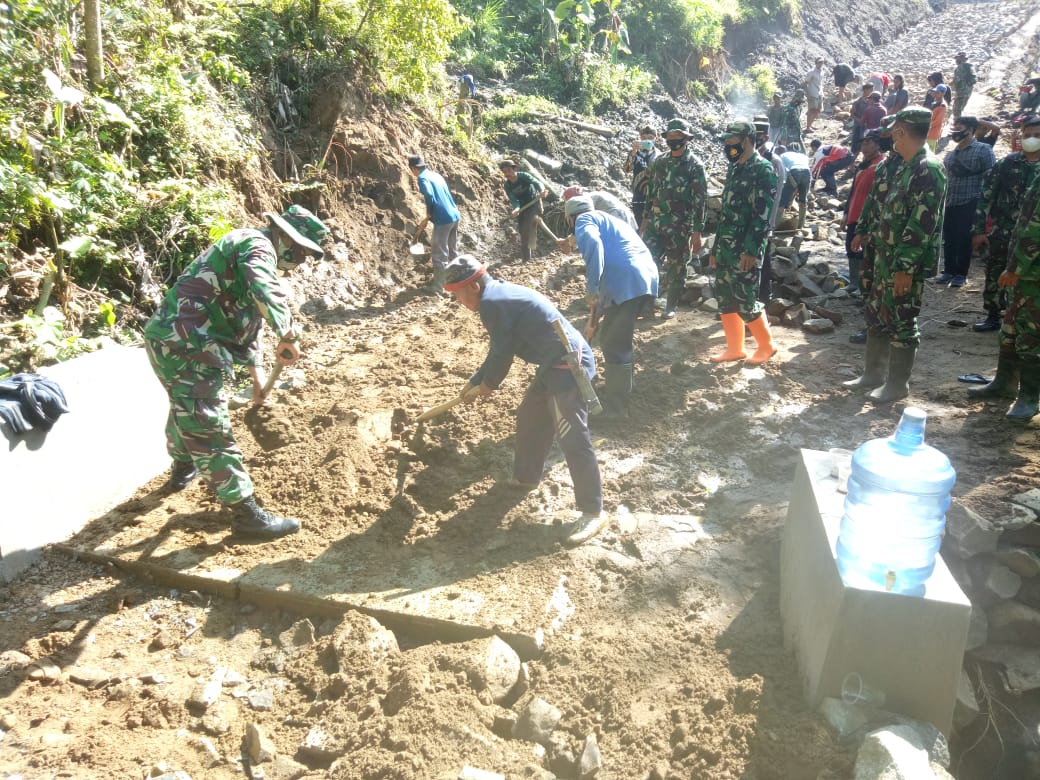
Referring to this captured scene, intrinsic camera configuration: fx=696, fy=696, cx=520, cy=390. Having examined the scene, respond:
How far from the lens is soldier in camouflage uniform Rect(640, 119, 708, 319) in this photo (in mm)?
6664

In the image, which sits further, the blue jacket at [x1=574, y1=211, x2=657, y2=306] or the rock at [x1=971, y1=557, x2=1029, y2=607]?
the blue jacket at [x1=574, y1=211, x2=657, y2=306]

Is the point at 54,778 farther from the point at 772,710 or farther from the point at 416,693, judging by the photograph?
the point at 772,710

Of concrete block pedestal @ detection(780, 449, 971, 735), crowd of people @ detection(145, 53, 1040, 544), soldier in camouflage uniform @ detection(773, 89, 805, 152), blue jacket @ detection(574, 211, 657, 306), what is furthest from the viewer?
soldier in camouflage uniform @ detection(773, 89, 805, 152)

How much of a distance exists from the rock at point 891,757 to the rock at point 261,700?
7.76ft

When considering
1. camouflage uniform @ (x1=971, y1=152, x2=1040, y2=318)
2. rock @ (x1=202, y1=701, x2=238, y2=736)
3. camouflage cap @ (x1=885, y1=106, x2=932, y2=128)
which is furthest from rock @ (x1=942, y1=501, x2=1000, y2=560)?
camouflage uniform @ (x1=971, y1=152, x2=1040, y2=318)

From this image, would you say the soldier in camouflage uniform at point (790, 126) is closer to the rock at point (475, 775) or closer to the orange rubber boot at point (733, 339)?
the orange rubber boot at point (733, 339)

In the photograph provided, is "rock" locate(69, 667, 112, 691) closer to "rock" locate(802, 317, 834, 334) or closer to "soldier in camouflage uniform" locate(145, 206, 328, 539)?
"soldier in camouflage uniform" locate(145, 206, 328, 539)

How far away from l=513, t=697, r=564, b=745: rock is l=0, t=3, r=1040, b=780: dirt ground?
0.18 ft

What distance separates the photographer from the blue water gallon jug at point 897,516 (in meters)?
2.42

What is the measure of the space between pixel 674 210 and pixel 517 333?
373cm

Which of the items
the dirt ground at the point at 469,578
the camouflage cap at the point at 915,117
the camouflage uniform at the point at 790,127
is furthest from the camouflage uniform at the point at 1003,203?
the camouflage uniform at the point at 790,127

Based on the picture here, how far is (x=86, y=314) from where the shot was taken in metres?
5.35

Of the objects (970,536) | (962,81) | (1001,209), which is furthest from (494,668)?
(962,81)

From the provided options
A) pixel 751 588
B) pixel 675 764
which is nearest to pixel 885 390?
pixel 751 588
